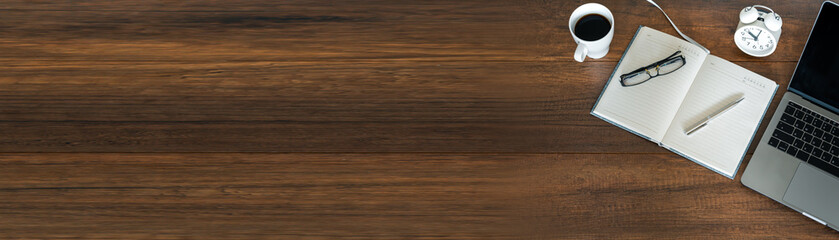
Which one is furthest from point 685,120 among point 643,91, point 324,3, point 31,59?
point 31,59

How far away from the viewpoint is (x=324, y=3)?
1.21m

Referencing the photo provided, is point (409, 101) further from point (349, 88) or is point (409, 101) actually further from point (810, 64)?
point (810, 64)

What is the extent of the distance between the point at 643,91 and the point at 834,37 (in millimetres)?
306

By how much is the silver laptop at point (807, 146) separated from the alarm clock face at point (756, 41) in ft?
0.27

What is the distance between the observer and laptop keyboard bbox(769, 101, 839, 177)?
1010mm

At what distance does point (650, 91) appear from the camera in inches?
42.3

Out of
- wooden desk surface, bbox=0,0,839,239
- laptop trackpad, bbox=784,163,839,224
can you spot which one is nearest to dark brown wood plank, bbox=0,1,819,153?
wooden desk surface, bbox=0,0,839,239

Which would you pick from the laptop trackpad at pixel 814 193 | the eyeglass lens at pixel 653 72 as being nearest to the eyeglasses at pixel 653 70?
the eyeglass lens at pixel 653 72

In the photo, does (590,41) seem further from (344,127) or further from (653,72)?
(344,127)

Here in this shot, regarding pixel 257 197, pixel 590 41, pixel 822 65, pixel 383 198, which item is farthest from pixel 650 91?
pixel 257 197

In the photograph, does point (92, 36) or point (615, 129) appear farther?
Result: point (92, 36)

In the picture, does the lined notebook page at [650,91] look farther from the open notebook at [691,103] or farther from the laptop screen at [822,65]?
the laptop screen at [822,65]

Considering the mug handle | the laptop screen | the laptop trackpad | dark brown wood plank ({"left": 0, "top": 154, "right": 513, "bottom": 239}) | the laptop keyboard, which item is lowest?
the laptop trackpad

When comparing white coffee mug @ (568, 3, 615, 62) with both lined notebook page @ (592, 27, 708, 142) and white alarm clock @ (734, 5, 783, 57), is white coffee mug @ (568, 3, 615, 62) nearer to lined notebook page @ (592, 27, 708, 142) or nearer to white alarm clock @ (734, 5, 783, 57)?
lined notebook page @ (592, 27, 708, 142)
